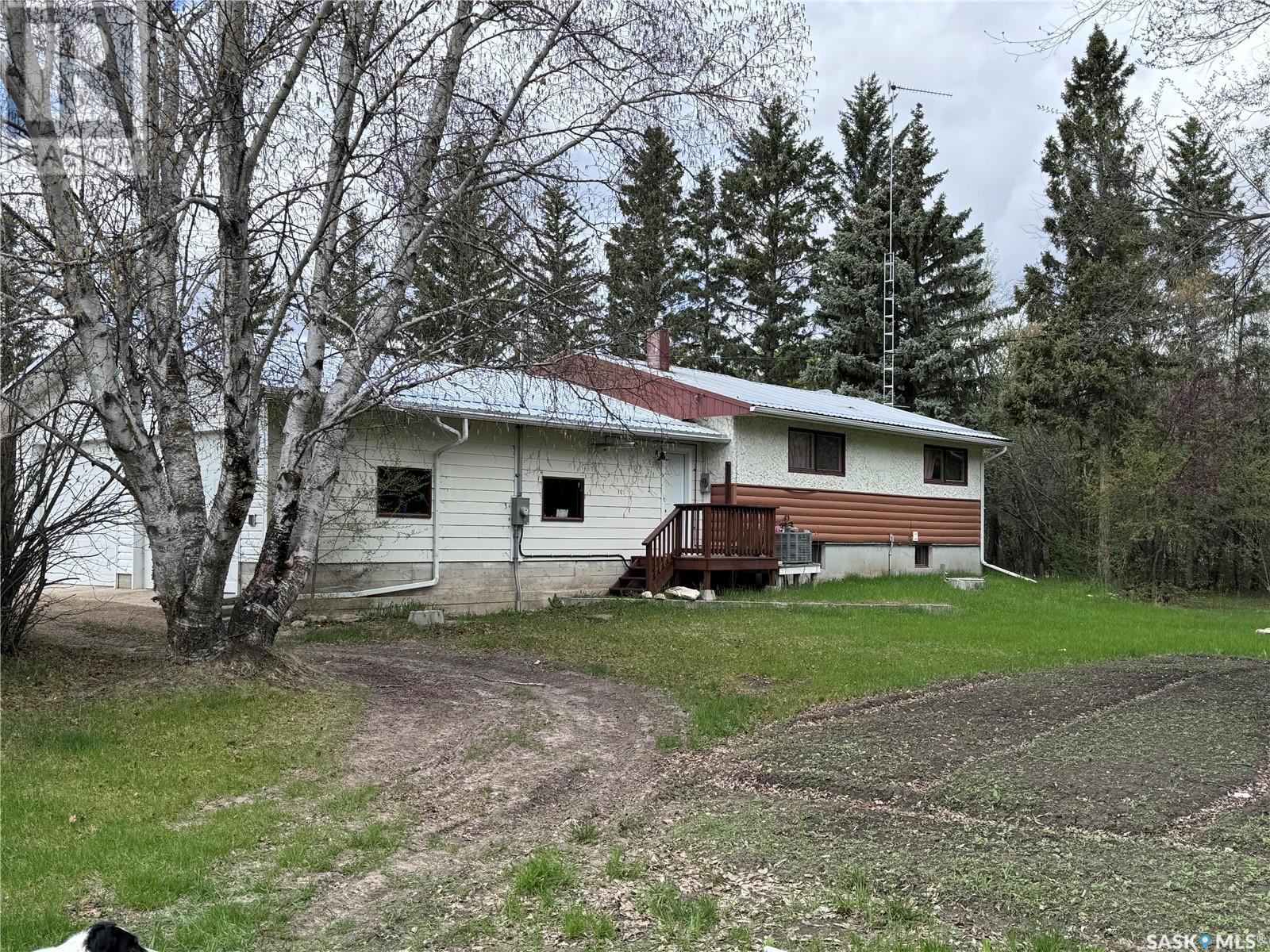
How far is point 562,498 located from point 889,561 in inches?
348

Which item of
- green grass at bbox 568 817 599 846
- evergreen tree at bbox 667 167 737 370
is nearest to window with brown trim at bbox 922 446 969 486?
evergreen tree at bbox 667 167 737 370

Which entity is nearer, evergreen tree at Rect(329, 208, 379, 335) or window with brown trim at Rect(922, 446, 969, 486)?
evergreen tree at Rect(329, 208, 379, 335)

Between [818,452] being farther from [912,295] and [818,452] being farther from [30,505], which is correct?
[30,505]

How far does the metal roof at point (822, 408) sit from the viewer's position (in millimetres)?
18078

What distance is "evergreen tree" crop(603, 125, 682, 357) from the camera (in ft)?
25.8

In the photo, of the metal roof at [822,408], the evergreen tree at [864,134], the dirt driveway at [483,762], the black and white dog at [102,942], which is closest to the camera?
the black and white dog at [102,942]

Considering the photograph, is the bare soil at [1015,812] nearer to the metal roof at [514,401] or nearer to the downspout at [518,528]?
the metal roof at [514,401]

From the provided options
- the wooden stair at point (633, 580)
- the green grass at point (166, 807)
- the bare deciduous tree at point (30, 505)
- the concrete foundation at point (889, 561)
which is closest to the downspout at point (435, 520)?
the wooden stair at point (633, 580)

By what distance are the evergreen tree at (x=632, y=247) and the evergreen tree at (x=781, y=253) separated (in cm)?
2420

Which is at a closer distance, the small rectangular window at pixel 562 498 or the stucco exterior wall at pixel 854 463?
the small rectangular window at pixel 562 498

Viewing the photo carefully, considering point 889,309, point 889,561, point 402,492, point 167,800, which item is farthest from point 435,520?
point 889,309

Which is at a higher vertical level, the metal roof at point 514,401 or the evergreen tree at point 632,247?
the evergreen tree at point 632,247

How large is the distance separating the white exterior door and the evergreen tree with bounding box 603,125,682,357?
26.1 ft

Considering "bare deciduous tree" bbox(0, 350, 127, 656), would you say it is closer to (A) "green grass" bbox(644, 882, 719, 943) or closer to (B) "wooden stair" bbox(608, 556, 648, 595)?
(A) "green grass" bbox(644, 882, 719, 943)
